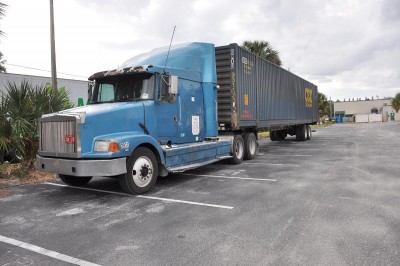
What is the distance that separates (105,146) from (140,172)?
1.05 metres

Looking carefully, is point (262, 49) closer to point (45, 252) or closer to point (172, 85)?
point (172, 85)

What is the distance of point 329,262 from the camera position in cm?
364

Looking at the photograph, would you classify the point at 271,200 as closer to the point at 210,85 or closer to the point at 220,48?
the point at 210,85

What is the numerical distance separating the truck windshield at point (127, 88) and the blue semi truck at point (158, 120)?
0.02 m

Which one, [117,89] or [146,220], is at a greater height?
[117,89]

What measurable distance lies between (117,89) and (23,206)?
3194mm

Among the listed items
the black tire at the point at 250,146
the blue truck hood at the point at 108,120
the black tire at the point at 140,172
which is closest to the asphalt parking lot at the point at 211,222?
the black tire at the point at 140,172

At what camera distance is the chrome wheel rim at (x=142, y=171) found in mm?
Result: 6992

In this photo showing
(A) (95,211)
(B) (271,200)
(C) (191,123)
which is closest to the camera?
(A) (95,211)

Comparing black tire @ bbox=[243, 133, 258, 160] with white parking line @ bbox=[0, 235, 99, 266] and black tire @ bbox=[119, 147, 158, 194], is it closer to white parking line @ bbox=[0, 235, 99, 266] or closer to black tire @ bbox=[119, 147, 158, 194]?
black tire @ bbox=[119, 147, 158, 194]

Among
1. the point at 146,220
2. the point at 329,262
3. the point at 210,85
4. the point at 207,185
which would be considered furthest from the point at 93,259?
the point at 210,85

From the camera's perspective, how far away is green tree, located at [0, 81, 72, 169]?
845 centimetres

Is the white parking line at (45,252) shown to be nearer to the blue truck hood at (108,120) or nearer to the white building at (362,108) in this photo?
the blue truck hood at (108,120)

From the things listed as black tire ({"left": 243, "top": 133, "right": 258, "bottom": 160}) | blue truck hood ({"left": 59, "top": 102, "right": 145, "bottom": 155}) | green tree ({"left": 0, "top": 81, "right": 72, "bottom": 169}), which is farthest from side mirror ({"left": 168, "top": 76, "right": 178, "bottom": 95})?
black tire ({"left": 243, "top": 133, "right": 258, "bottom": 160})
